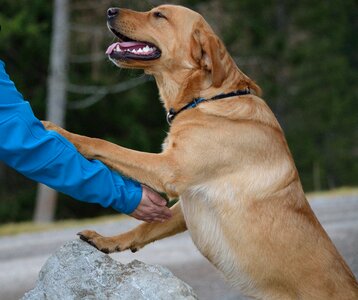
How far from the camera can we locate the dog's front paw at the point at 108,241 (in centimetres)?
479

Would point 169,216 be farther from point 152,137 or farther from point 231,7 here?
point 231,7

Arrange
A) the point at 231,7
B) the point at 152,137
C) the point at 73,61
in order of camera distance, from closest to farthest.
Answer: the point at 73,61, the point at 152,137, the point at 231,7

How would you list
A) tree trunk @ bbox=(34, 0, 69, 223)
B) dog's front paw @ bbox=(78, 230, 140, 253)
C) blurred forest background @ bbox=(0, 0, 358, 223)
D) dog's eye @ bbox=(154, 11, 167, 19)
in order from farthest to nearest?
blurred forest background @ bbox=(0, 0, 358, 223) < tree trunk @ bbox=(34, 0, 69, 223) < dog's eye @ bbox=(154, 11, 167, 19) < dog's front paw @ bbox=(78, 230, 140, 253)

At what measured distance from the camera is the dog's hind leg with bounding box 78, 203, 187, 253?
15.8 feet

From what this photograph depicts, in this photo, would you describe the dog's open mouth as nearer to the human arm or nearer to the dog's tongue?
the dog's tongue

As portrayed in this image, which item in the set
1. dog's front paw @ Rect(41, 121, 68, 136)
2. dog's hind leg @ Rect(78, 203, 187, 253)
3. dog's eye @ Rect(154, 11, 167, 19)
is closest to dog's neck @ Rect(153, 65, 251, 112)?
dog's eye @ Rect(154, 11, 167, 19)

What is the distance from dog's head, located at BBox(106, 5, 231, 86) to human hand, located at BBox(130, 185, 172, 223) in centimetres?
87

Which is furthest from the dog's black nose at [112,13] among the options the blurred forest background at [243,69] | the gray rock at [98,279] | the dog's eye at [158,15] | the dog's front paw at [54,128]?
the blurred forest background at [243,69]

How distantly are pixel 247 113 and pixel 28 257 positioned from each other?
5.83m

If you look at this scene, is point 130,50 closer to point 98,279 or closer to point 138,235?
point 138,235

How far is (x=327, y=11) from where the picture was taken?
31.2m

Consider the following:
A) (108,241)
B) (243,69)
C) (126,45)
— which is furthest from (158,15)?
(243,69)

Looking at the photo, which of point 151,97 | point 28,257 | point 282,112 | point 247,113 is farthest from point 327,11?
point 247,113

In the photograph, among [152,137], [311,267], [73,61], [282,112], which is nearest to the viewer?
[311,267]
